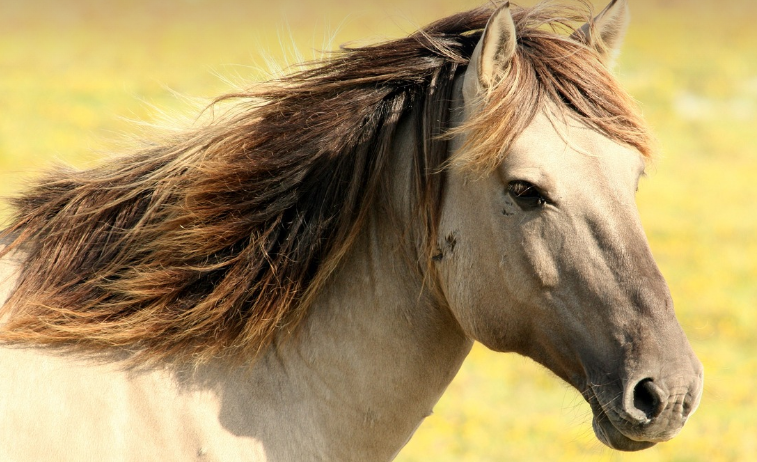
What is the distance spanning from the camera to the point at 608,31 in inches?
110

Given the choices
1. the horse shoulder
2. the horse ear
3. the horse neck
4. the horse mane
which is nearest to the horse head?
the horse mane

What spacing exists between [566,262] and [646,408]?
495mm

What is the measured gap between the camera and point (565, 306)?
234 centimetres

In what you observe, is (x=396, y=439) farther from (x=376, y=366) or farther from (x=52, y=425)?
(x=52, y=425)

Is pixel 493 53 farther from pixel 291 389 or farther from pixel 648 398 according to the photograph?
pixel 291 389

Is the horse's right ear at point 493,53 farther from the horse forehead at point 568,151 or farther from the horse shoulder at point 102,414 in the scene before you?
the horse shoulder at point 102,414

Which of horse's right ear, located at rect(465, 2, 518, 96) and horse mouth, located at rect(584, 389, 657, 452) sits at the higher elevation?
horse's right ear, located at rect(465, 2, 518, 96)

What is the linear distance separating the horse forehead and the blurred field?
61 cm

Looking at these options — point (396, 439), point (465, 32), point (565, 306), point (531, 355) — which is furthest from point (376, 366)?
point (465, 32)

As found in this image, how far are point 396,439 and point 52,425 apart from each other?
1.13m

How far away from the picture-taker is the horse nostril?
2.20m

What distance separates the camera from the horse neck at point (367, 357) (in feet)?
8.39

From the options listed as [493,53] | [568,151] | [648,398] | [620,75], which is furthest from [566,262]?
[620,75]

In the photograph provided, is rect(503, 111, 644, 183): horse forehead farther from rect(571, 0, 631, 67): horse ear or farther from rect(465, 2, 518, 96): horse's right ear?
rect(571, 0, 631, 67): horse ear
